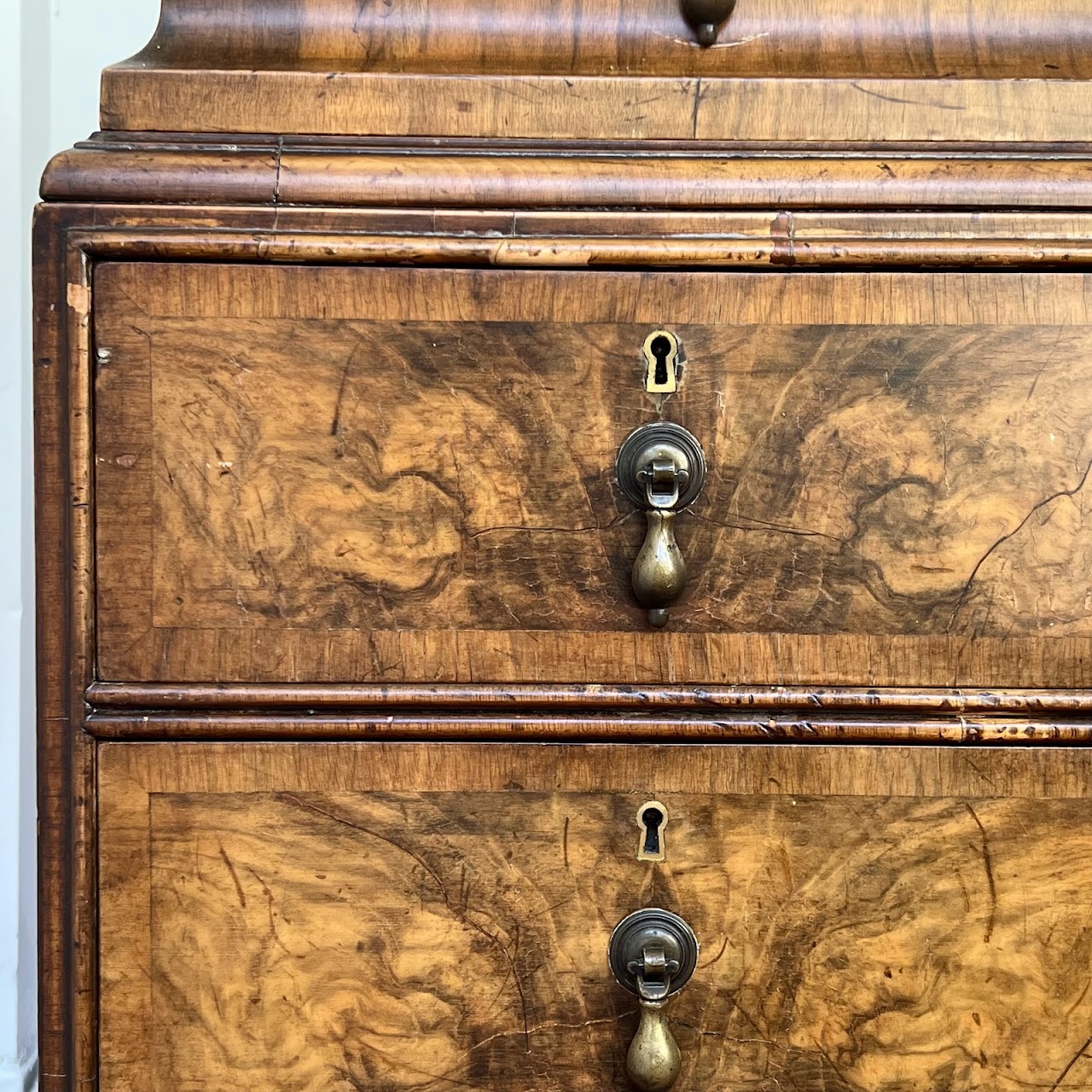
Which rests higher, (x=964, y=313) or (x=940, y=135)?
(x=940, y=135)

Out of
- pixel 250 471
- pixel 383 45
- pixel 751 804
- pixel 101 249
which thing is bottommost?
pixel 751 804

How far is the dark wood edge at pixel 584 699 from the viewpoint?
0.51 meters

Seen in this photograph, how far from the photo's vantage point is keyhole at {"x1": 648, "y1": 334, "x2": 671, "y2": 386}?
1.68 ft

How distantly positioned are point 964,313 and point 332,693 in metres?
0.39

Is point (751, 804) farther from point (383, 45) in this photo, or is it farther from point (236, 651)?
point (383, 45)

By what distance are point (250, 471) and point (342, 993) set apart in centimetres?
29

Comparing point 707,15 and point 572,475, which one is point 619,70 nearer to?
point 707,15

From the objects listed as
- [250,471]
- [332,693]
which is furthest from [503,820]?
[250,471]

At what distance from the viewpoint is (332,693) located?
20.3 inches

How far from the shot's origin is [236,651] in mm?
519

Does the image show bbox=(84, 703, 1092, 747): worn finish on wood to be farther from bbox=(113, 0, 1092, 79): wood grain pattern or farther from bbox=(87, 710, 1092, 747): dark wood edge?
bbox=(113, 0, 1092, 79): wood grain pattern

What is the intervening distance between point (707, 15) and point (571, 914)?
20.0 inches

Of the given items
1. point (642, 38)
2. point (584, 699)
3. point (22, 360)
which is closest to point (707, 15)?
point (642, 38)

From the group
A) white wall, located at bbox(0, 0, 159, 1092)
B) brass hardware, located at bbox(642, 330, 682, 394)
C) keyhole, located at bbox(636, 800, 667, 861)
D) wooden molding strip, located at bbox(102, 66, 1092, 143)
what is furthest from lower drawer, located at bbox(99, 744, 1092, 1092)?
white wall, located at bbox(0, 0, 159, 1092)
